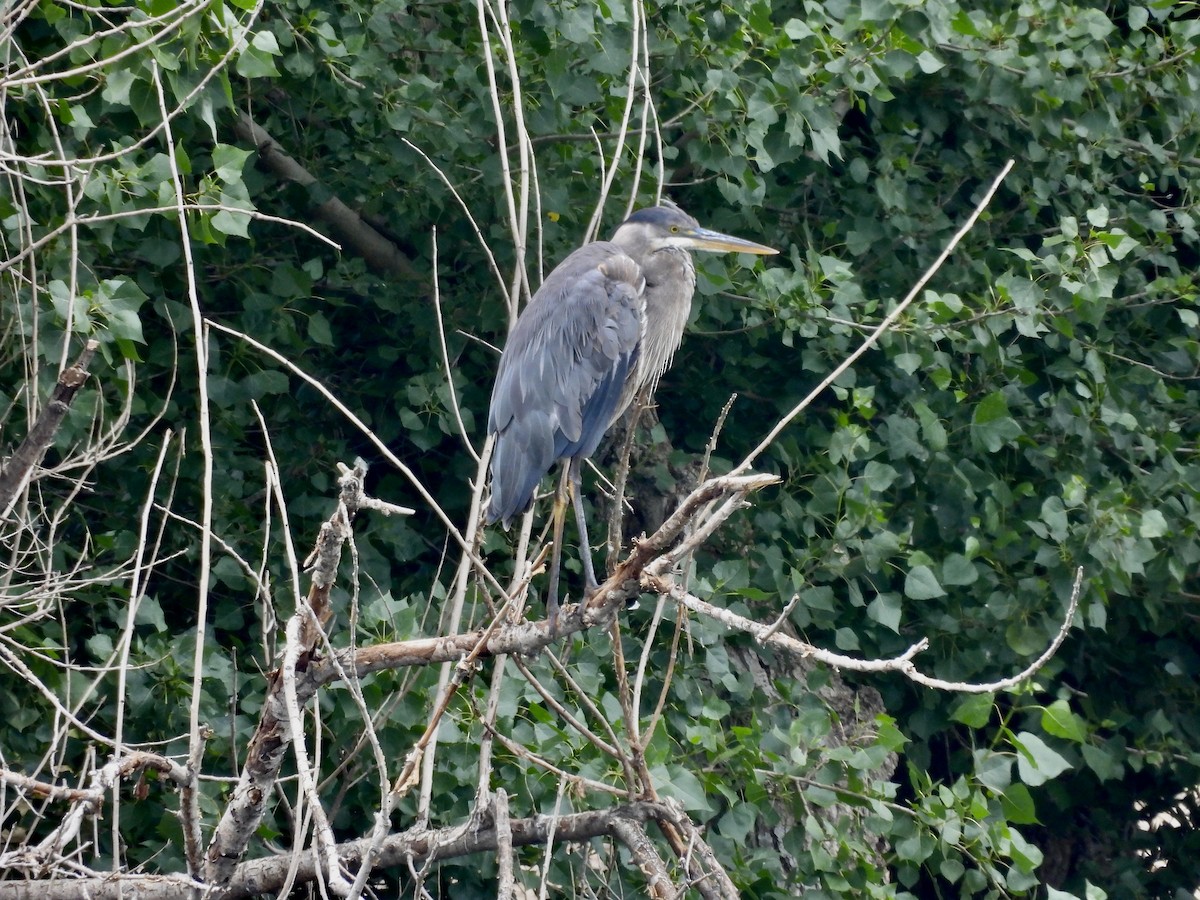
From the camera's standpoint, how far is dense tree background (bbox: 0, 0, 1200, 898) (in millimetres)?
2629

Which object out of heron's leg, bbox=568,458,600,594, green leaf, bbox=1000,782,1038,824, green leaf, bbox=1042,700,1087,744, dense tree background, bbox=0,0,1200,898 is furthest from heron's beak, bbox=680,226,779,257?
green leaf, bbox=1000,782,1038,824

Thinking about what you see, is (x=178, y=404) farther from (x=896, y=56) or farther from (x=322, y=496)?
(x=896, y=56)

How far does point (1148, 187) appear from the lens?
3.65m

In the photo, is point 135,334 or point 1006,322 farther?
point 1006,322

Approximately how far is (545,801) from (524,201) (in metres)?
1.11

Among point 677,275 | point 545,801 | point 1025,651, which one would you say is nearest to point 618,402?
point 677,275

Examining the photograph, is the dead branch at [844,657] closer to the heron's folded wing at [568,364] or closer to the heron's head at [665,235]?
the heron's folded wing at [568,364]

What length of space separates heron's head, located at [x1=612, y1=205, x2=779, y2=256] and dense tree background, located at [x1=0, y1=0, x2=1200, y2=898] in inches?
4.9

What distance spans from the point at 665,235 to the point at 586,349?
43 centimetres

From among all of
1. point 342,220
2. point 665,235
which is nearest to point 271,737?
point 665,235

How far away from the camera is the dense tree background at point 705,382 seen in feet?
8.63

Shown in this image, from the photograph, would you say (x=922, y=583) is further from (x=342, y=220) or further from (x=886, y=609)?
(x=342, y=220)

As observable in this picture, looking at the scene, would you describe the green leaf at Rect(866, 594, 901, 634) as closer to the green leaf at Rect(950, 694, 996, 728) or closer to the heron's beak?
the green leaf at Rect(950, 694, 996, 728)

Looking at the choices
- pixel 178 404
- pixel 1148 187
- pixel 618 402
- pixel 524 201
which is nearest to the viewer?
pixel 524 201
